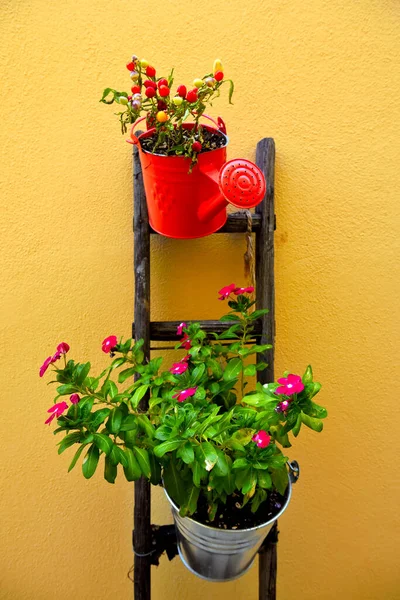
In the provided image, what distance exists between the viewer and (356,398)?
1139 mm

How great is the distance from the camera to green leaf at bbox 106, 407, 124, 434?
75 cm

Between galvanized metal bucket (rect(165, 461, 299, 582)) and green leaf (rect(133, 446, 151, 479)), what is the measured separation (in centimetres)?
8

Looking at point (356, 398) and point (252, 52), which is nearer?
point (252, 52)

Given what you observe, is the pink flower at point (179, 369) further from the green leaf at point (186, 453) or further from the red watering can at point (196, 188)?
the red watering can at point (196, 188)

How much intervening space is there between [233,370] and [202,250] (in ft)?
0.97

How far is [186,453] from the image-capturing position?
71cm

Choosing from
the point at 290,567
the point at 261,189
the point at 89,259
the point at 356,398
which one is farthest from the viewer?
the point at 290,567

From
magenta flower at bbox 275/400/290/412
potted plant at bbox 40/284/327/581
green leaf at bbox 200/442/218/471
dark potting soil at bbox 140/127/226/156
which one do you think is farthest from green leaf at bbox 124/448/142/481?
dark potting soil at bbox 140/127/226/156

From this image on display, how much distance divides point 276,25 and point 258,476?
825 millimetres

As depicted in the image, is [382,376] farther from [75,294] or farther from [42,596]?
[42,596]

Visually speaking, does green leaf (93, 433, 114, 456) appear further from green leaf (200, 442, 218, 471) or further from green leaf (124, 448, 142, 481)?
green leaf (200, 442, 218, 471)

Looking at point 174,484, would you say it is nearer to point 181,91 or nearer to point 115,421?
point 115,421

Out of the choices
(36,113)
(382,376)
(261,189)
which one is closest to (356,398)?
(382,376)

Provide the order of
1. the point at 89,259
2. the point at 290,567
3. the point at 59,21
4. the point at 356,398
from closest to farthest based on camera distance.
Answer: the point at 59,21 < the point at 89,259 < the point at 356,398 < the point at 290,567
